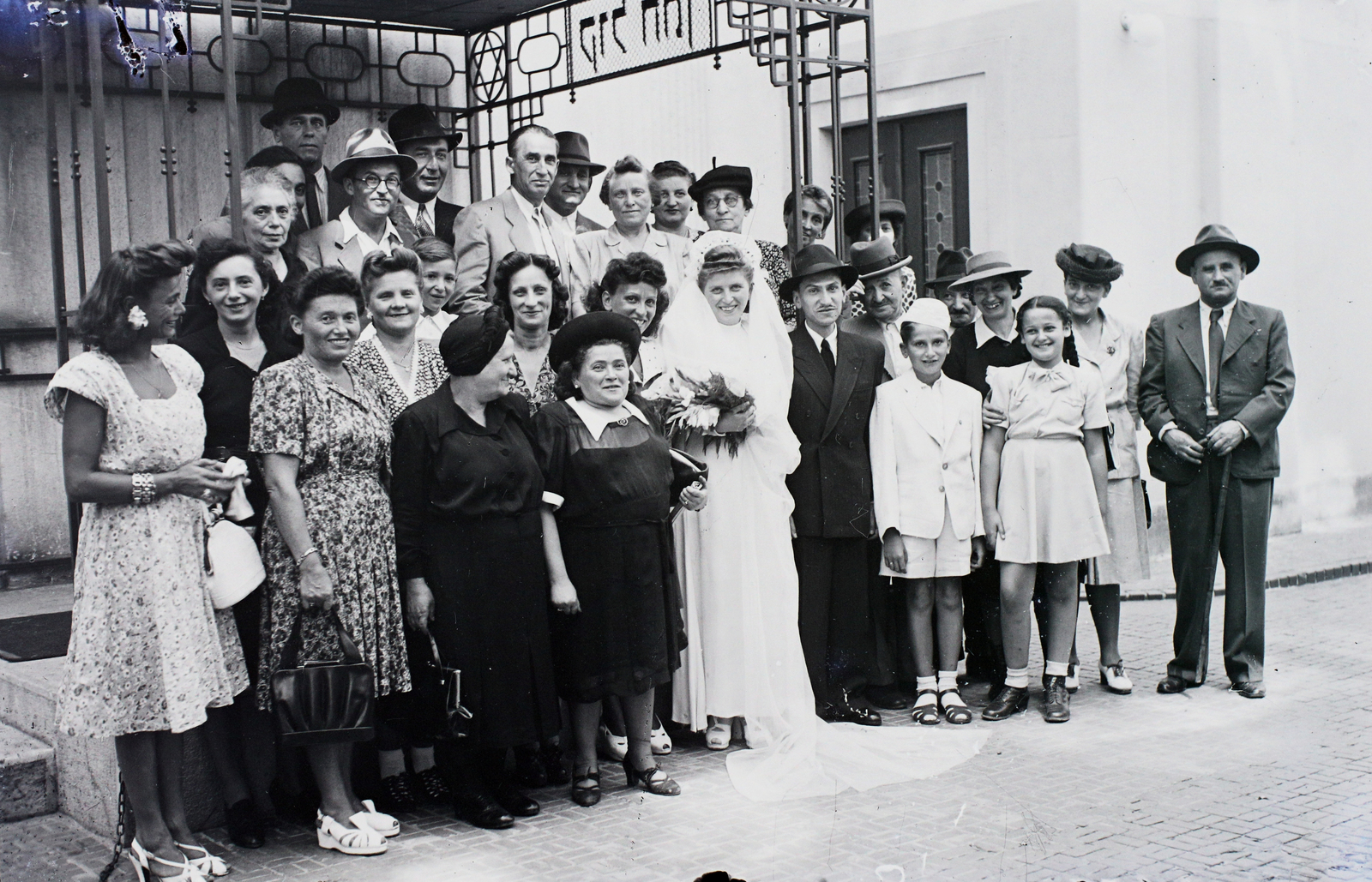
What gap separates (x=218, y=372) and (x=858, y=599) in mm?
3003

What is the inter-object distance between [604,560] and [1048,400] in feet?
7.50

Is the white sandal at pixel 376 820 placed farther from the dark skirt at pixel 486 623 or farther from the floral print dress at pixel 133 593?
the floral print dress at pixel 133 593

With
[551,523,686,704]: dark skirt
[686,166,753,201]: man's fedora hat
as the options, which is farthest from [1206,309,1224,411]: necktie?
[551,523,686,704]: dark skirt

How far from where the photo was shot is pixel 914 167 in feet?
34.4

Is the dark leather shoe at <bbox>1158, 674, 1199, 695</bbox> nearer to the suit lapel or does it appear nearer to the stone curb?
the suit lapel

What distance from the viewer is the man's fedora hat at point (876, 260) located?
663 cm

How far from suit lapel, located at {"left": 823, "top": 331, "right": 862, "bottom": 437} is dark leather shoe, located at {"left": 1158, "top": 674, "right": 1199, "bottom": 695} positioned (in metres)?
2.06

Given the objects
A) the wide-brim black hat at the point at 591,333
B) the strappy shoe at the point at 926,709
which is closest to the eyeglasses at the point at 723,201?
the wide-brim black hat at the point at 591,333

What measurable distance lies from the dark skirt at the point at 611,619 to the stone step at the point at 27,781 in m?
2.00

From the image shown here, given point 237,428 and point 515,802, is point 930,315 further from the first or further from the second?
point 237,428

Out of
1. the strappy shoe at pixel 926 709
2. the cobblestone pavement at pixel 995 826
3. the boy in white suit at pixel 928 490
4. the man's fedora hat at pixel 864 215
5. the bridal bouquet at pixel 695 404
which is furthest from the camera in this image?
the man's fedora hat at pixel 864 215

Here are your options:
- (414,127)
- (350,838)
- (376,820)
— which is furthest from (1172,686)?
(414,127)

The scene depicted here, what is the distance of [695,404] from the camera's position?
5586mm

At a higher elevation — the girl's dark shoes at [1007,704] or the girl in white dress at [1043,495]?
the girl in white dress at [1043,495]
